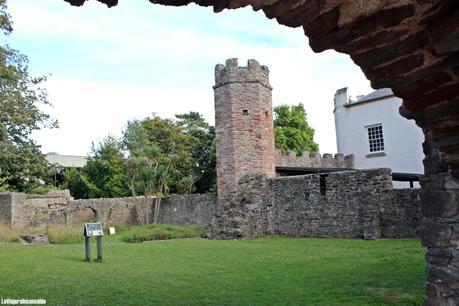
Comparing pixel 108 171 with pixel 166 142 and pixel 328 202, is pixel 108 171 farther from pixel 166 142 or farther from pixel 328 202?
pixel 328 202

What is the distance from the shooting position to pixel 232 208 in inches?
793

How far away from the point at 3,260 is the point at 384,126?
23.1 m

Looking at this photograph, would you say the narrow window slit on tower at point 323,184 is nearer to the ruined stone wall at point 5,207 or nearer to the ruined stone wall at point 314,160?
the ruined stone wall at point 314,160

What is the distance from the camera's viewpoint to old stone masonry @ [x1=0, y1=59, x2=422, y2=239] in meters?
16.0

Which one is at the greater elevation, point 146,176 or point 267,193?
point 146,176

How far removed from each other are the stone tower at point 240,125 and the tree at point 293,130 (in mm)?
20605

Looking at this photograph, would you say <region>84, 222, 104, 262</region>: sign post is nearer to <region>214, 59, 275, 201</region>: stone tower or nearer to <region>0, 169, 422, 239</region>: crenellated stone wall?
<region>0, 169, 422, 239</region>: crenellated stone wall

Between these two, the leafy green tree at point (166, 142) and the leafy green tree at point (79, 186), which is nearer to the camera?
the leafy green tree at point (166, 142)

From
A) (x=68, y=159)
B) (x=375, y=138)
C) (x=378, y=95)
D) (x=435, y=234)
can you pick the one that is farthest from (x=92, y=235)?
(x=68, y=159)

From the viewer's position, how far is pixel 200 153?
132ft

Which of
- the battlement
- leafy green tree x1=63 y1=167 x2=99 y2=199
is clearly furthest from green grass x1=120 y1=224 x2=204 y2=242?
leafy green tree x1=63 y1=167 x2=99 y2=199

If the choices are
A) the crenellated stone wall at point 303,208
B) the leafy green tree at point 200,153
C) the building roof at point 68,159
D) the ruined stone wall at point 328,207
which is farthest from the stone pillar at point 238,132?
the building roof at point 68,159

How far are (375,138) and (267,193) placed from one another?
11950 millimetres

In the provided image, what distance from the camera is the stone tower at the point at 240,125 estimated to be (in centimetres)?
2033
